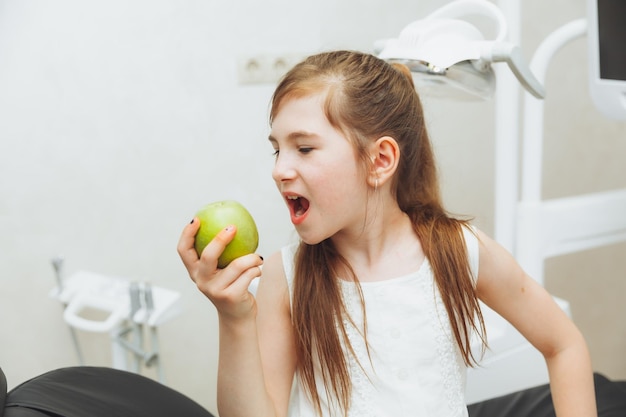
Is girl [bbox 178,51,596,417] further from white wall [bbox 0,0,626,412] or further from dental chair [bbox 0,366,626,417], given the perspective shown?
white wall [bbox 0,0,626,412]

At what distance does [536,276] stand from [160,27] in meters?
1.11

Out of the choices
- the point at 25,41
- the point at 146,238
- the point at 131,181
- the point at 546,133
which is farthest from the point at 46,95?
the point at 546,133

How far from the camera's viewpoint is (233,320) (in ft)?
2.93

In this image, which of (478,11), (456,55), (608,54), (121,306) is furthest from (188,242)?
(608,54)

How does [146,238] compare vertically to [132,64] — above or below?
below

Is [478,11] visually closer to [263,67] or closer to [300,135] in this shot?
[300,135]

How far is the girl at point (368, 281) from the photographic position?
96 cm

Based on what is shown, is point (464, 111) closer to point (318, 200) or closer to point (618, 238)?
point (618, 238)

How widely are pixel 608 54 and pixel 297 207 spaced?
0.73 metres

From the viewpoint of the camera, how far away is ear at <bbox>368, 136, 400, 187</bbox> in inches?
39.5

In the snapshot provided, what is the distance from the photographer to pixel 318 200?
951mm

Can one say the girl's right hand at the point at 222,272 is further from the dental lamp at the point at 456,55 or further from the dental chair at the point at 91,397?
the dental lamp at the point at 456,55

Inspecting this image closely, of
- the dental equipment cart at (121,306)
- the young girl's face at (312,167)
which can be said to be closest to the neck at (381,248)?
the young girl's face at (312,167)

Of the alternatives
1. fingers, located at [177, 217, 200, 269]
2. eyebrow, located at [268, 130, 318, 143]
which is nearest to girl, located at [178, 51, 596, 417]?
eyebrow, located at [268, 130, 318, 143]
